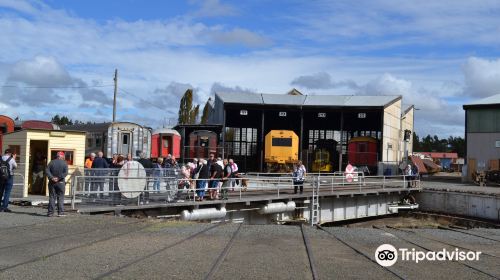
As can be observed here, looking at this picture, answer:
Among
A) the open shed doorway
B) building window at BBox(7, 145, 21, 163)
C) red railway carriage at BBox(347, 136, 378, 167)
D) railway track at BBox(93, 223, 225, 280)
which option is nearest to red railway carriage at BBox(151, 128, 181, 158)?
red railway carriage at BBox(347, 136, 378, 167)

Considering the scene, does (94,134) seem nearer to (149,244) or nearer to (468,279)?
(149,244)

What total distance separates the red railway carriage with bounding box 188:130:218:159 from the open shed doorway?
24.7 m

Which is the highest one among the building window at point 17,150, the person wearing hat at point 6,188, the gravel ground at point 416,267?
the building window at point 17,150

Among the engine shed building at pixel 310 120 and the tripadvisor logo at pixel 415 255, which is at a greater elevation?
the engine shed building at pixel 310 120

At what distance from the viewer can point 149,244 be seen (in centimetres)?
1225

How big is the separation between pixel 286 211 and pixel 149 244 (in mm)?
14693

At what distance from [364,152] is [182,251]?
45525 mm

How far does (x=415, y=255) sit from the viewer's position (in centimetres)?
1182

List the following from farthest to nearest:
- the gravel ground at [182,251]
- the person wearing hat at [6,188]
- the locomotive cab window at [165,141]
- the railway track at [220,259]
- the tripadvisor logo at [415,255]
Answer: the locomotive cab window at [165,141] < the person wearing hat at [6,188] < the tripadvisor logo at [415,255] < the gravel ground at [182,251] < the railway track at [220,259]

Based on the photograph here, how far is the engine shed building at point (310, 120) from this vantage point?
54.3 meters

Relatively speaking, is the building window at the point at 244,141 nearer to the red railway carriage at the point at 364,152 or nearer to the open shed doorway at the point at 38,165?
the red railway carriage at the point at 364,152

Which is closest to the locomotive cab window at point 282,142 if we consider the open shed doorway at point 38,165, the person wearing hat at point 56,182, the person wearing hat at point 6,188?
the open shed doorway at point 38,165

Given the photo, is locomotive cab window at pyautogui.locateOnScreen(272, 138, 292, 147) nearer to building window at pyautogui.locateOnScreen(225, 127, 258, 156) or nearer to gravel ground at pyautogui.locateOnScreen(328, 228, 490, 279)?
building window at pyautogui.locateOnScreen(225, 127, 258, 156)

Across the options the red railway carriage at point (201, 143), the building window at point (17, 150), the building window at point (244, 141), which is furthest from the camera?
the building window at point (244, 141)
